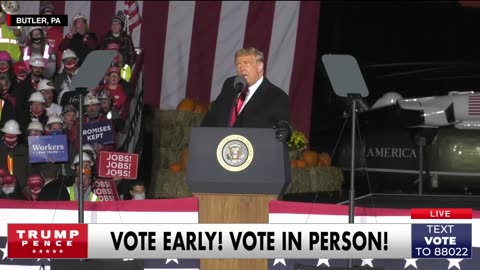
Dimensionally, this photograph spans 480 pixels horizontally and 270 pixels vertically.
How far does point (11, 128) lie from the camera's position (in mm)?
15914

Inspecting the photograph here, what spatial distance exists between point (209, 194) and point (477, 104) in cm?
543

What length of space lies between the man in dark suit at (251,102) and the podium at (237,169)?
0.56 meters

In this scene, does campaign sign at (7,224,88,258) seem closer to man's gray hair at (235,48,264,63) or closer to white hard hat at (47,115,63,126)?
man's gray hair at (235,48,264,63)

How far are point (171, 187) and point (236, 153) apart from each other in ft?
22.4

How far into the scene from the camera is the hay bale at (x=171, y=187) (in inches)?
711

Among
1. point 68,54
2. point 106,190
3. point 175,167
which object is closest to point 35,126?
point 68,54

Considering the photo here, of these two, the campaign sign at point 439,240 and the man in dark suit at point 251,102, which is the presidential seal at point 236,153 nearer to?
the man in dark suit at point 251,102

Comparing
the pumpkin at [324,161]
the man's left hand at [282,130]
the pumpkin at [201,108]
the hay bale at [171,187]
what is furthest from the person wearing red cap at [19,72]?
the man's left hand at [282,130]

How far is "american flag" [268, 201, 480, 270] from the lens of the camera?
38.2ft

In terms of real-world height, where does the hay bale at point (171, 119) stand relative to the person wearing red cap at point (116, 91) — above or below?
below

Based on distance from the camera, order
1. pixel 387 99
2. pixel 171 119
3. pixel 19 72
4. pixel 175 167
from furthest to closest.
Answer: pixel 171 119, pixel 175 167, pixel 387 99, pixel 19 72

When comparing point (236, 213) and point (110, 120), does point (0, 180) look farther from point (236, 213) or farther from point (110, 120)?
point (236, 213)

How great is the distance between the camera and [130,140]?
16719mm

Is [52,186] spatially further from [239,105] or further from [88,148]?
[239,105]
